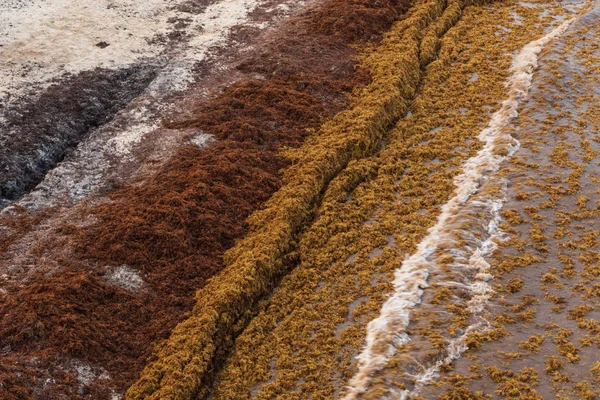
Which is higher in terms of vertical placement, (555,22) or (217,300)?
(555,22)

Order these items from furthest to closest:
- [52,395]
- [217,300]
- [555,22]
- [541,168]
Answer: [555,22] < [541,168] < [217,300] < [52,395]

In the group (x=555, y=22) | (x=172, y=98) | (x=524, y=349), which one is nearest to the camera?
(x=524, y=349)

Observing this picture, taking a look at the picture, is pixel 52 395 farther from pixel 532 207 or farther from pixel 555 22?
pixel 555 22

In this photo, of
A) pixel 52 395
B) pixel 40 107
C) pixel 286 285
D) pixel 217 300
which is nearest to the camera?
pixel 52 395

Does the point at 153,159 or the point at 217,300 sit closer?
the point at 217,300

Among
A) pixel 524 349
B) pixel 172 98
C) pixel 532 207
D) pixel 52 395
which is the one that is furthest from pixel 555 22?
pixel 52 395

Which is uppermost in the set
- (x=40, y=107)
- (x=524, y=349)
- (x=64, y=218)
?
(x=40, y=107)

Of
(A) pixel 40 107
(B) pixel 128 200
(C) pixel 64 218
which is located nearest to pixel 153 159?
(B) pixel 128 200

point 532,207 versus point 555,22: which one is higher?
point 555,22

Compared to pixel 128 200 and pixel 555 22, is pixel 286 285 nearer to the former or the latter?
pixel 128 200
